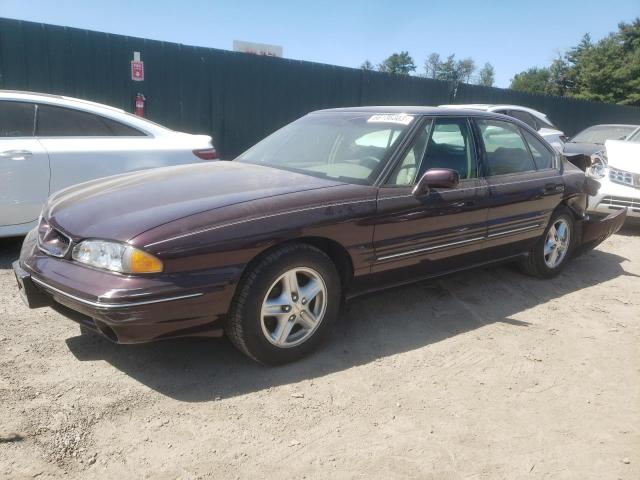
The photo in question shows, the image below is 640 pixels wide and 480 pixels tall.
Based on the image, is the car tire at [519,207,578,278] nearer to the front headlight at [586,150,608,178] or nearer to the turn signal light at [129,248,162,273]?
the front headlight at [586,150,608,178]

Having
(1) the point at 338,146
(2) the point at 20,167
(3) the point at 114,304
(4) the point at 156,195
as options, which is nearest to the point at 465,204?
(1) the point at 338,146

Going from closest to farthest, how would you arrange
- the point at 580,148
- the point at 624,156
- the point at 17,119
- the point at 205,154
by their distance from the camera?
the point at 17,119 → the point at 205,154 → the point at 624,156 → the point at 580,148

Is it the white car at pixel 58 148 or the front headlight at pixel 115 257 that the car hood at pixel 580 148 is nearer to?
the white car at pixel 58 148

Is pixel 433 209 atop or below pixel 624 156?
below

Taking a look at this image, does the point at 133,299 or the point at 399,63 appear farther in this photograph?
the point at 399,63

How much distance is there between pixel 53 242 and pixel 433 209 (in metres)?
2.34

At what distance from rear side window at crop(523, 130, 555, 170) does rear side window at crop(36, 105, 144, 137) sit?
372cm

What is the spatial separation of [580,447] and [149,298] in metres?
2.13

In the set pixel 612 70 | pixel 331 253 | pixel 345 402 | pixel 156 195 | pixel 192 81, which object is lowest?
pixel 345 402

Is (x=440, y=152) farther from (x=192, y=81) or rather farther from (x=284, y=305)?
(x=192, y=81)

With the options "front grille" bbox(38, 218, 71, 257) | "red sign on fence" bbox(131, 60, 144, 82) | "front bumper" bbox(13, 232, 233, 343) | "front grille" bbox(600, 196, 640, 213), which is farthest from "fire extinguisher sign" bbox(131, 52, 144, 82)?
"front grille" bbox(600, 196, 640, 213)

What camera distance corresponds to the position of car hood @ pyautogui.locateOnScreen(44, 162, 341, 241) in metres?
2.66

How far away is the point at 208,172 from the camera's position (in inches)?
139

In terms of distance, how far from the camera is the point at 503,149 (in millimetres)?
4344
